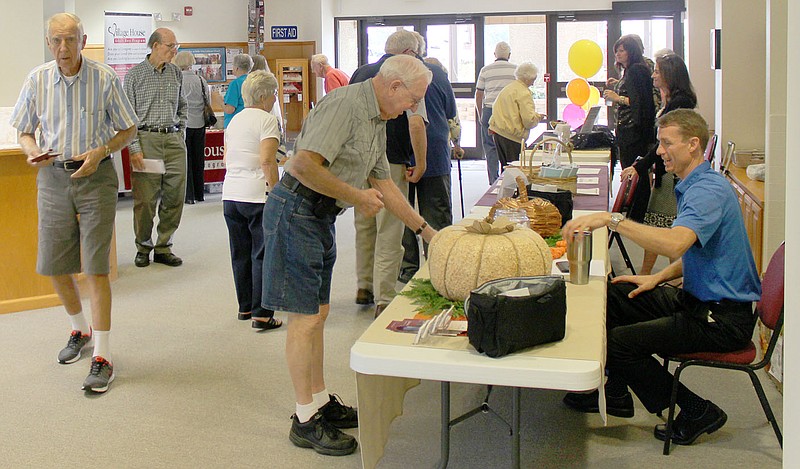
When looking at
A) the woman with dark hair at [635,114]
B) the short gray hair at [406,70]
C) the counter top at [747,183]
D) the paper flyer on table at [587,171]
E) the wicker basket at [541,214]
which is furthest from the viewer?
the woman with dark hair at [635,114]

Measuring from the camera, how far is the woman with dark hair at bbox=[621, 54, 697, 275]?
225 inches

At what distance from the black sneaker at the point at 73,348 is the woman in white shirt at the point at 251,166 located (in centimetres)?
92

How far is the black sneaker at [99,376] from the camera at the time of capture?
13.8 feet

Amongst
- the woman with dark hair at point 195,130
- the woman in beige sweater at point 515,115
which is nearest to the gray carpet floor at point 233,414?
the woman in beige sweater at point 515,115

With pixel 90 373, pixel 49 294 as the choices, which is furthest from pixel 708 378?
pixel 49 294

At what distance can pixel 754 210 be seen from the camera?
5.32 metres

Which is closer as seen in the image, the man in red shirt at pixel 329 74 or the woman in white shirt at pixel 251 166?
the woman in white shirt at pixel 251 166

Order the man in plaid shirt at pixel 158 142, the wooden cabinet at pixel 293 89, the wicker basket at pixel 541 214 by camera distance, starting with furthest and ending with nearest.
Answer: the wooden cabinet at pixel 293 89
the man in plaid shirt at pixel 158 142
the wicker basket at pixel 541 214

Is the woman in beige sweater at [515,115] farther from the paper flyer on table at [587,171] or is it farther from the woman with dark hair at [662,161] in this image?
the woman with dark hair at [662,161]

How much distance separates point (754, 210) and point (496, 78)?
18.8ft

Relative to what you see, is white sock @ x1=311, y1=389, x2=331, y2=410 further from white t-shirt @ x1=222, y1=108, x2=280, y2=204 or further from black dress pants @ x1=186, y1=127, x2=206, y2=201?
black dress pants @ x1=186, y1=127, x2=206, y2=201

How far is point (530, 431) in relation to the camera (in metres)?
3.66

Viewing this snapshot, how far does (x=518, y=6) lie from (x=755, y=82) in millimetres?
7081

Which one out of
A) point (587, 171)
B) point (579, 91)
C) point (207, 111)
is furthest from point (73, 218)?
point (579, 91)
